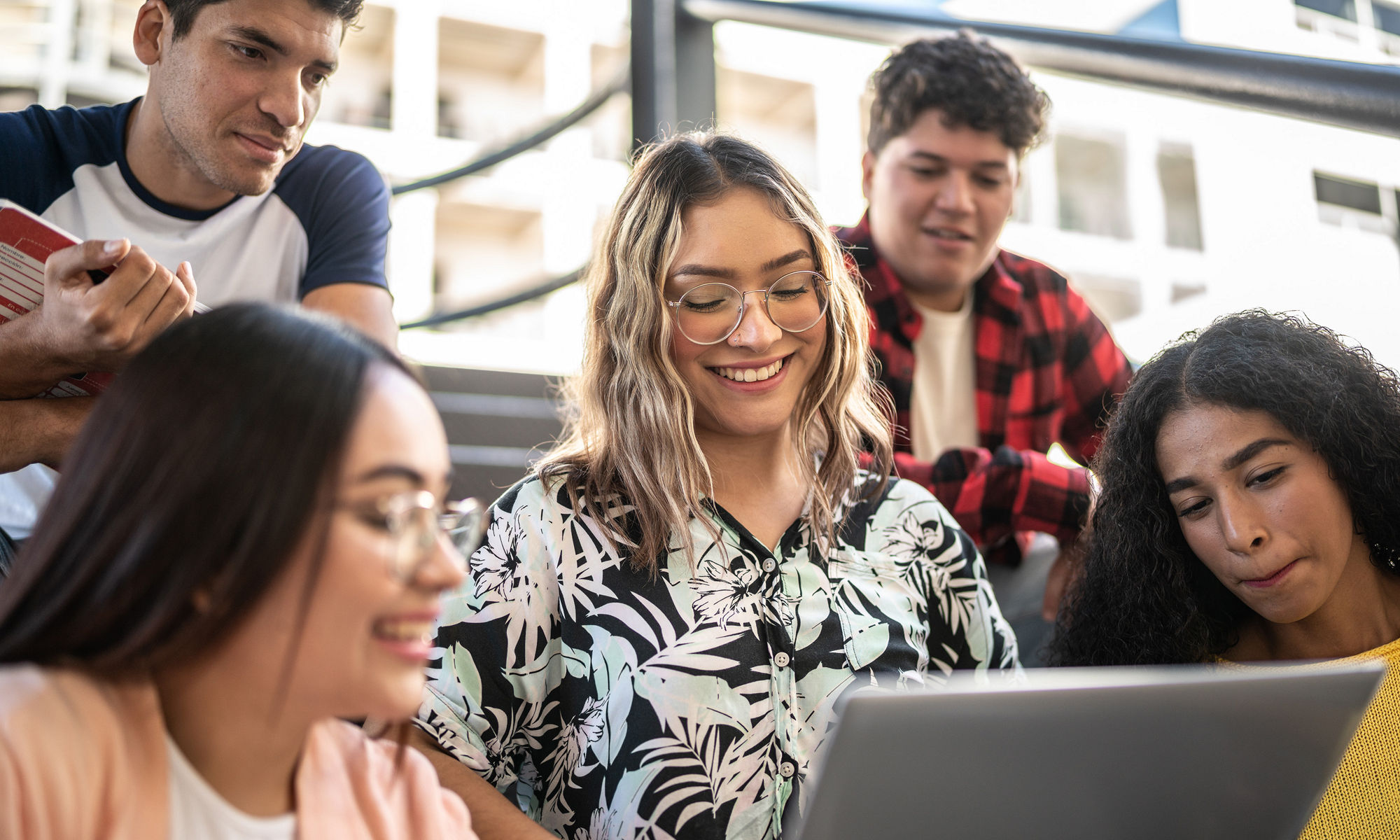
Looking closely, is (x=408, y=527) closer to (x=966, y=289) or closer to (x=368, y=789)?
(x=368, y=789)

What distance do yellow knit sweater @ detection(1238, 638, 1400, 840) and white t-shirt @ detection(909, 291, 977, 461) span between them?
94 centimetres

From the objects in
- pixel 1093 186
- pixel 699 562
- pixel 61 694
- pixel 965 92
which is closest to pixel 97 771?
pixel 61 694

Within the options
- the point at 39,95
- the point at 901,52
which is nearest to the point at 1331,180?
the point at 39,95

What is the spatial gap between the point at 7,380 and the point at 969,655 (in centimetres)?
126

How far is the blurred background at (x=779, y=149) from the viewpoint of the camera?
16.1 metres

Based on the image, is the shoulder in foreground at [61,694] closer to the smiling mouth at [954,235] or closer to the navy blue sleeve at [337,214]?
the navy blue sleeve at [337,214]

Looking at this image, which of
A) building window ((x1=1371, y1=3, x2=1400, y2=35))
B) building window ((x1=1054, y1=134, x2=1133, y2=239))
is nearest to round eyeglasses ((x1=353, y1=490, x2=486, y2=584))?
building window ((x1=1371, y1=3, x2=1400, y2=35))

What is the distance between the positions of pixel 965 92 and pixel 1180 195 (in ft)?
112

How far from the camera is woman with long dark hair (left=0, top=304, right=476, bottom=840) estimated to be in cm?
82

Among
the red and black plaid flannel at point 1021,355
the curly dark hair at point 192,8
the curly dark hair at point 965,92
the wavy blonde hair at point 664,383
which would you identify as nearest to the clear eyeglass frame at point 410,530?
the wavy blonde hair at point 664,383

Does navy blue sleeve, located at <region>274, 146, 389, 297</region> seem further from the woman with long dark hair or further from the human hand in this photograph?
the woman with long dark hair

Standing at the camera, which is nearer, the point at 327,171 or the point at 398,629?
the point at 398,629

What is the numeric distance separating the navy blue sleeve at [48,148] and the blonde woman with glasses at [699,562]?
30.9 inches

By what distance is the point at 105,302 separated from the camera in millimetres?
1228
